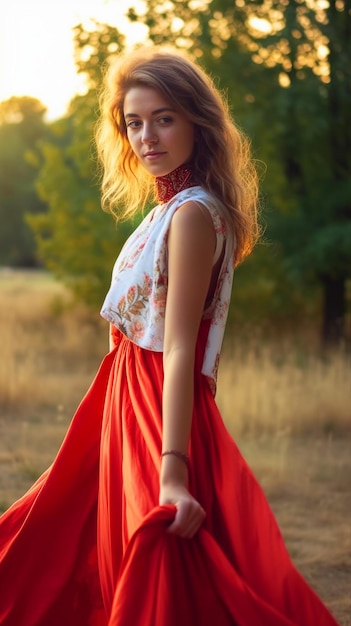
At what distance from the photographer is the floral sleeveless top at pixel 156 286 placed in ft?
7.07

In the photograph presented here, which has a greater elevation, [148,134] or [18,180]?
[18,180]

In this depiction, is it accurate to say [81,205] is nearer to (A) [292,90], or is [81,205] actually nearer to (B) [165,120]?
(A) [292,90]

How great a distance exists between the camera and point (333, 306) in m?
11.8

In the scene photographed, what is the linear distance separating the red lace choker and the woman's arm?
0.14 m

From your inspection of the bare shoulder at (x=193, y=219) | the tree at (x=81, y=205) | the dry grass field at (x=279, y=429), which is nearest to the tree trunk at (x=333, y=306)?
the dry grass field at (x=279, y=429)

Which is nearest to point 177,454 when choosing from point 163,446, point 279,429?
point 163,446

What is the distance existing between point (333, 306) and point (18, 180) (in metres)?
34.7

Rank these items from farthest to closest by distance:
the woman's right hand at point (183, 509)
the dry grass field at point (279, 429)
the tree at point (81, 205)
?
1. the tree at point (81, 205)
2. the dry grass field at point (279, 429)
3. the woman's right hand at point (183, 509)

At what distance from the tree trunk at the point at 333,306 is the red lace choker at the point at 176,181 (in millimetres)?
9331

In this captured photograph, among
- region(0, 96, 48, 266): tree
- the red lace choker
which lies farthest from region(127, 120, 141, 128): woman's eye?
region(0, 96, 48, 266): tree

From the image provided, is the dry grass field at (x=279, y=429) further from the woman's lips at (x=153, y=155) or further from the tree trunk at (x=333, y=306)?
the woman's lips at (x=153, y=155)

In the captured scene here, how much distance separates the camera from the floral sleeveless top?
2156mm

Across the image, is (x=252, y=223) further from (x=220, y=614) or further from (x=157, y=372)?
(x=220, y=614)

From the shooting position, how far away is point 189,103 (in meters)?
Result: 2.22
